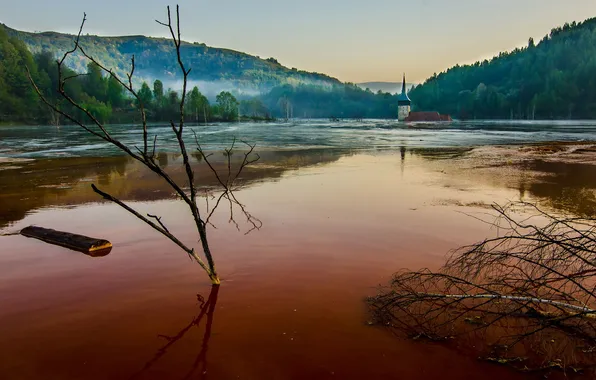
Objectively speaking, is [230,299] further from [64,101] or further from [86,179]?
[64,101]

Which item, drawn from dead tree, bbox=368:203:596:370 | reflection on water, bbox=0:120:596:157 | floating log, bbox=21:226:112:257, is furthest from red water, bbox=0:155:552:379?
reflection on water, bbox=0:120:596:157

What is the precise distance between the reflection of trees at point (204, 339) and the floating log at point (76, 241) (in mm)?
3439

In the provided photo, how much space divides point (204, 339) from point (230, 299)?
1142mm

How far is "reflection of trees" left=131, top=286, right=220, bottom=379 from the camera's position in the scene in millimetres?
4992

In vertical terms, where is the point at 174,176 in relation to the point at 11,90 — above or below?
below

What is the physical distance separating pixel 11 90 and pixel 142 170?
476 ft

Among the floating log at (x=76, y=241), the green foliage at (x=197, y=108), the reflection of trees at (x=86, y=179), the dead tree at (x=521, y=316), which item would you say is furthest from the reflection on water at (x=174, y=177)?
the green foliage at (x=197, y=108)

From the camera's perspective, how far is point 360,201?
1382 cm

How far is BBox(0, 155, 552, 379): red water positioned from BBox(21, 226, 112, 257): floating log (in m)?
0.25

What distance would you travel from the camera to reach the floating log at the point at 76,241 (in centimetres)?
895

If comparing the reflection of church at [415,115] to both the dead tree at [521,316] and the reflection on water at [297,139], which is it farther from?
the dead tree at [521,316]

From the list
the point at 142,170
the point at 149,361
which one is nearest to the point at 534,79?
the point at 142,170

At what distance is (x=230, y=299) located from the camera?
6773 millimetres

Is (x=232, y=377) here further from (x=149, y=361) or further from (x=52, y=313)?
(x=52, y=313)
